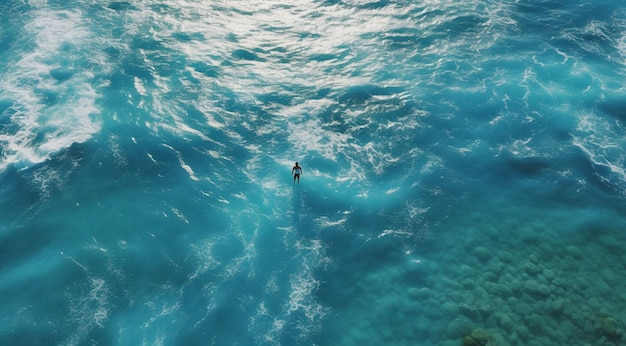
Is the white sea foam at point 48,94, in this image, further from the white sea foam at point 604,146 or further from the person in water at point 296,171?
the white sea foam at point 604,146

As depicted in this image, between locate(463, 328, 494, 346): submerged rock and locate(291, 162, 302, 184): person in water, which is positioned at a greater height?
locate(291, 162, 302, 184): person in water

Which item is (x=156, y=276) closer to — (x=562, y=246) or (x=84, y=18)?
(x=562, y=246)

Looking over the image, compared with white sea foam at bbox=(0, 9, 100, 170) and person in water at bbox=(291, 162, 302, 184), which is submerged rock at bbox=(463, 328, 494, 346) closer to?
person in water at bbox=(291, 162, 302, 184)

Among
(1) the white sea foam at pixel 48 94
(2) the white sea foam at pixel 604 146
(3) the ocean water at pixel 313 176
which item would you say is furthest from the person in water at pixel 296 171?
(2) the white sea foam at pixel 604 146

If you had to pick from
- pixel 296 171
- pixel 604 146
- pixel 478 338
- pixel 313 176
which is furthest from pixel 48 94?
pixel 604 146

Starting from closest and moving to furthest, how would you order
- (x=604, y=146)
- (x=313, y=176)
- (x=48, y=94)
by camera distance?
(x=313, y=176) < (x=604, y=146) < (x=48, y=94)

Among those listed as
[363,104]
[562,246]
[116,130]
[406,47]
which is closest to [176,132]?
[116,130]

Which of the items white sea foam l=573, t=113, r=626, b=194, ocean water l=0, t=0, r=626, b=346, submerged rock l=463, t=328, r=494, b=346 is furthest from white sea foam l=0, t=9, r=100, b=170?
white sea foam l=573, t=113, r=626, b=194

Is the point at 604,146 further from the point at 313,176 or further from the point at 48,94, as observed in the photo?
the point at 48,94
